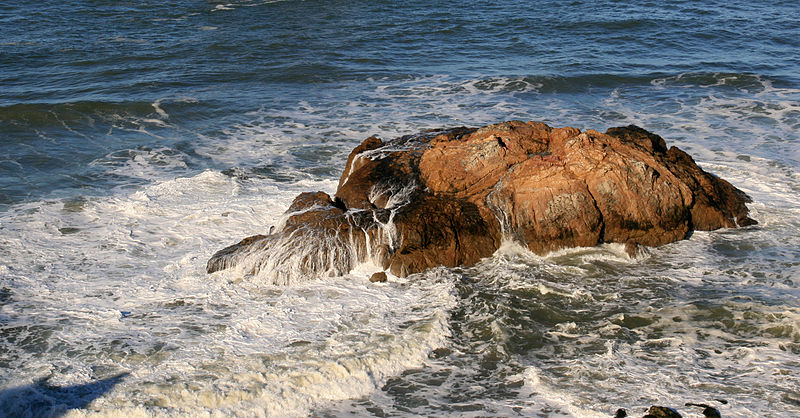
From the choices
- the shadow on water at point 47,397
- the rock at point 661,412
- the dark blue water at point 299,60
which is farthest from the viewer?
the dark blue water at point 299,60

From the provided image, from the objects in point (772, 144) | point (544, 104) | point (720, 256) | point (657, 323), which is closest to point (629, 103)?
point (544, 104)

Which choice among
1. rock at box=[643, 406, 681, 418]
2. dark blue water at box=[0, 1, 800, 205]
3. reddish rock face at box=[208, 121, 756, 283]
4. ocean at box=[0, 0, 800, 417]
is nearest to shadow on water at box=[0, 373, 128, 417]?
ocean at box=[0, 0, 800, 417]

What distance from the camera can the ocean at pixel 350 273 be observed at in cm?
539

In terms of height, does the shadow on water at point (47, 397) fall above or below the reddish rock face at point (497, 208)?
below

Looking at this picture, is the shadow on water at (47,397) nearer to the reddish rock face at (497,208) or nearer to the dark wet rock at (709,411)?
the reddish rock face at (497,208)

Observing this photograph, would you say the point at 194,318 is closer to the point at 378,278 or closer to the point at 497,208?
the point at 378,278

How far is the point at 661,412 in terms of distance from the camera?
4.83 metres

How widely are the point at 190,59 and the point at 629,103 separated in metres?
11.7

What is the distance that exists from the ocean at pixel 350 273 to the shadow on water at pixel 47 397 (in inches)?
0.7

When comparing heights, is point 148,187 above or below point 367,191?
below

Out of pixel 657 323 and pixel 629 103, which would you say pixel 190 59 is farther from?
pixel 657 323

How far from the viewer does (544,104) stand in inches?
583

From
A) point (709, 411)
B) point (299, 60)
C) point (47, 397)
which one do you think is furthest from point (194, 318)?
point (299, 60)

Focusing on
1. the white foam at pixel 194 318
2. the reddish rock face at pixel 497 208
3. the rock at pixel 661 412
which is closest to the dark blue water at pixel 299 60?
the white foam at pixel 194 318
